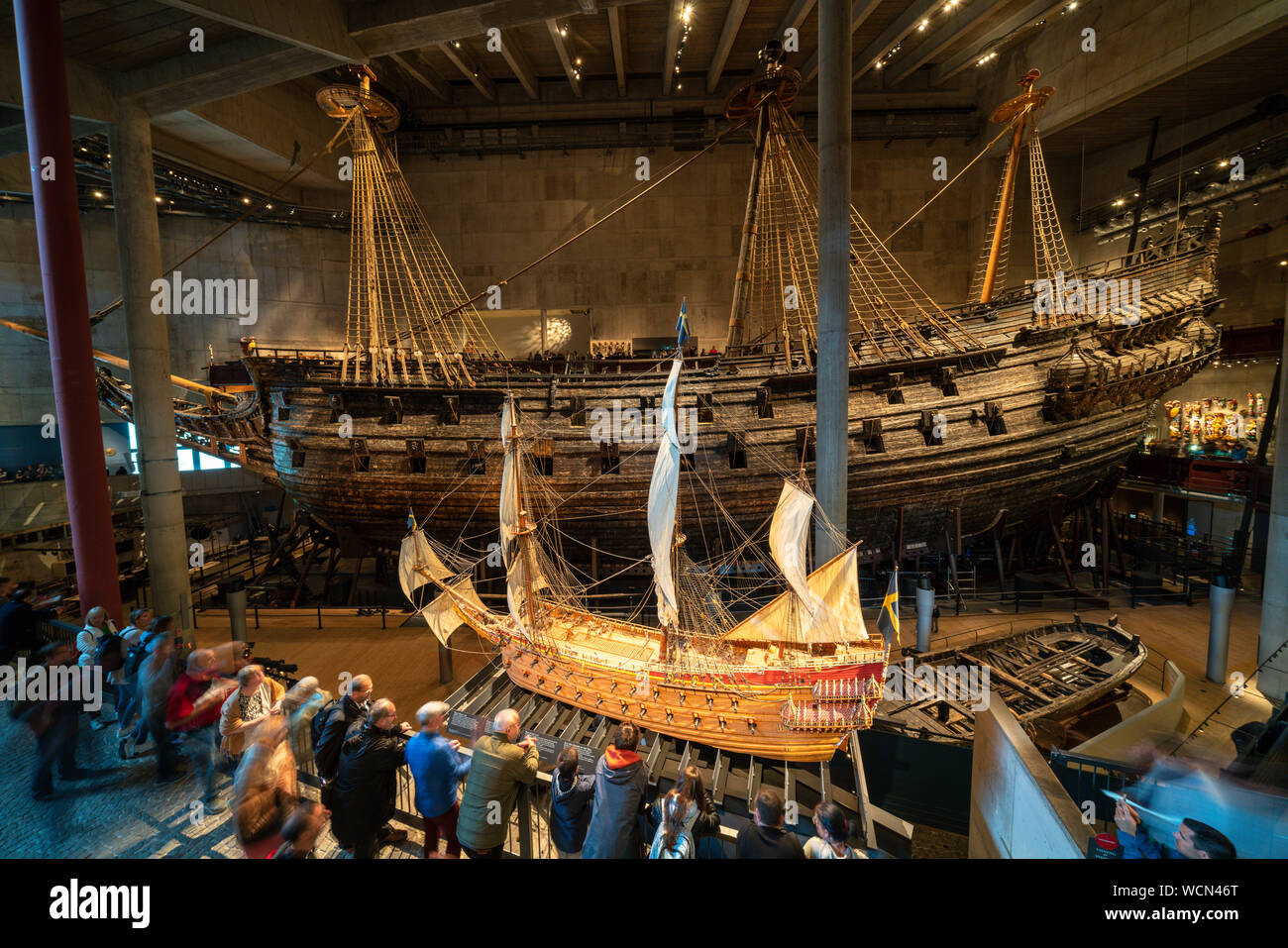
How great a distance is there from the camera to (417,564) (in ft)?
25.5

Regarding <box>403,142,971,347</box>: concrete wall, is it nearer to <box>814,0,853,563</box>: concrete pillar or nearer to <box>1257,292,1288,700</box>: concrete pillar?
<box>814,0,853,563</box>: concrete pillar

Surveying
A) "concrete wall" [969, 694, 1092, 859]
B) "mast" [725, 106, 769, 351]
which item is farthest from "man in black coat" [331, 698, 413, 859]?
"mast" [725, 106, 769, 351]

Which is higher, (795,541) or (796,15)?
(796,15)

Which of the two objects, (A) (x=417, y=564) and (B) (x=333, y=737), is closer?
(B) (x=333, y=737)

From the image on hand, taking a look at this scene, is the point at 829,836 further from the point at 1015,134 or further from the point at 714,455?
the point at 1015,134

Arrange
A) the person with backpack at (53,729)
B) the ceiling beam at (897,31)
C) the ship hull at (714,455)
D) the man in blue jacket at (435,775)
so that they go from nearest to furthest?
1. the man in blue jacket at (435,775)
2. the person with backpack at (53,729)
3. the ship hull at (714,455)
4. the ceiling beam at (897,31)

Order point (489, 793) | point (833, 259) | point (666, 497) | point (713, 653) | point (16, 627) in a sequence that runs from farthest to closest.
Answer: point (833, 259)
point (713, 653)
point (666, 497)
point (16, 627)
point (489, 793)

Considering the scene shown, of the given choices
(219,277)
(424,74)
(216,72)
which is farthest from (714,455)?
(219,277)

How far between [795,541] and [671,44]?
14.4m

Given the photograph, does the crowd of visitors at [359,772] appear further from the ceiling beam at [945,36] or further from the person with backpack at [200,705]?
the ceiling beam at [945,36]

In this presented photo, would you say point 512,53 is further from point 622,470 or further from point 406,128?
point 622,470

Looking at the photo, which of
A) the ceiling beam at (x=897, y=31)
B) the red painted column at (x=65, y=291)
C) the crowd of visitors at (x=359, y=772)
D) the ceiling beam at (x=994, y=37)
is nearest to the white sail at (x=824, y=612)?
the crowd of visitors at (x=359, y=772)

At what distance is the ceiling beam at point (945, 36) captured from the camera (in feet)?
43.1

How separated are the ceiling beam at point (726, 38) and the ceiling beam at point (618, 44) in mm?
2650
